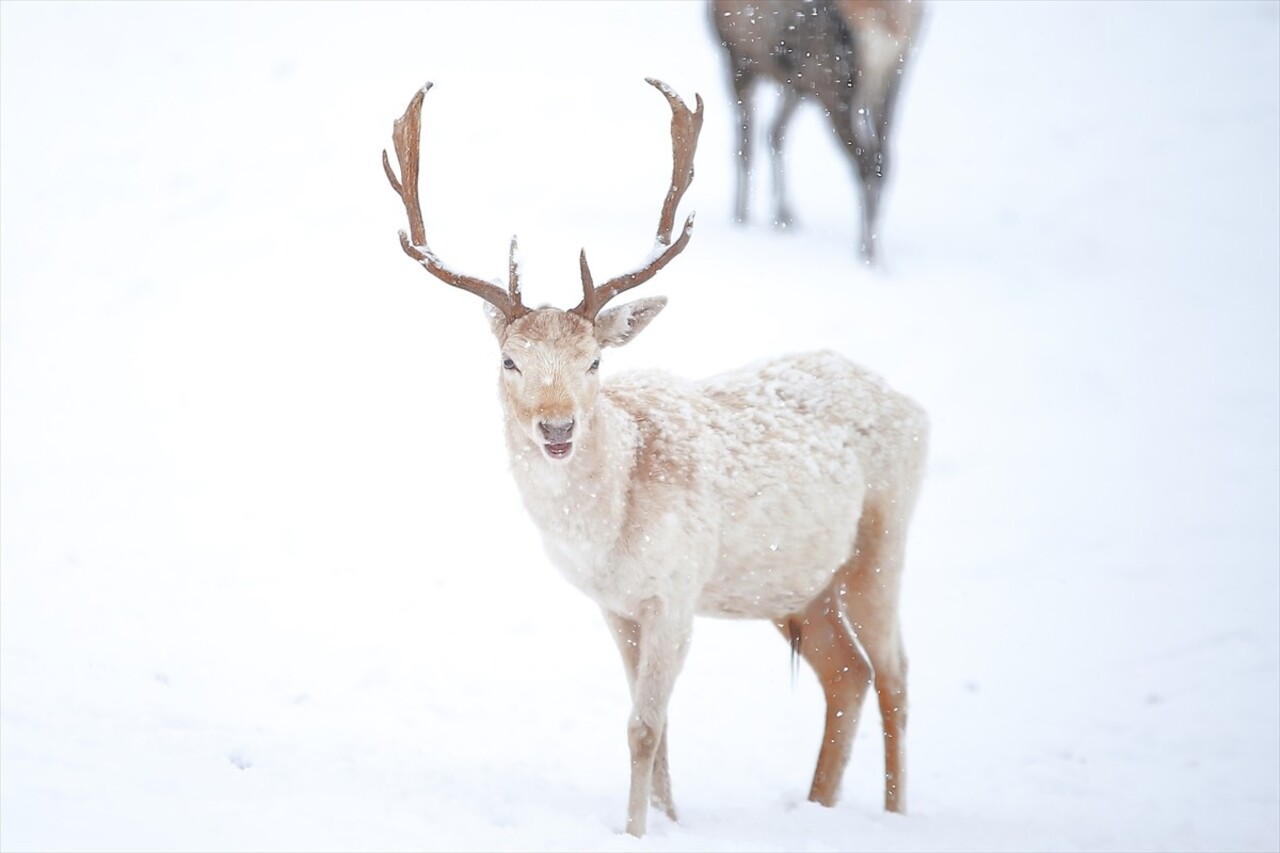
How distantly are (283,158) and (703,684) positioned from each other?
9.34 meters

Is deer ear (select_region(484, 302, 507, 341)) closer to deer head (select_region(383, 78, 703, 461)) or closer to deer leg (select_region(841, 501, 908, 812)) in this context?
deer head (select_region(383, 78, 703, 461))

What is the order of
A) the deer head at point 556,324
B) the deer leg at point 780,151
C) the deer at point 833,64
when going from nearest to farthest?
the deer head at point 556,324 < the deer at point 833,64 < the deer leg at point 780,151

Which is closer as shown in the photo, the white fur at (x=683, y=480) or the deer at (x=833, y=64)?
the white fur at (x=683, y=480)

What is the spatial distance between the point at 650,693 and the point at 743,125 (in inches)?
330

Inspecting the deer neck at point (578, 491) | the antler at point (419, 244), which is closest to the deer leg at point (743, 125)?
the antler at point (419, 244)

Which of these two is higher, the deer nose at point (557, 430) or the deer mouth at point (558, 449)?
the deer nose at point (557, 430)

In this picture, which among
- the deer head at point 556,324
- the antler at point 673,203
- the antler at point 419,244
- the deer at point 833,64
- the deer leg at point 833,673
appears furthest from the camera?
the deer at point 833,64

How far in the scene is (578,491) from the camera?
18.1ft

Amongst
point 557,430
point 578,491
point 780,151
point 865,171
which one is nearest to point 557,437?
point 557,430

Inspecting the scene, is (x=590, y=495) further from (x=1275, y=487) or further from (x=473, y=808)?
(x=1275, y=487)

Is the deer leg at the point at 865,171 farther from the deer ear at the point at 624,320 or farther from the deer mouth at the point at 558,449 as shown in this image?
the deer mouth at the point at 558,449

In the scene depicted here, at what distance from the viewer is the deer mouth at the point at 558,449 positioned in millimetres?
5141

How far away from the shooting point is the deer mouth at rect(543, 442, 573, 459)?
5.14 m

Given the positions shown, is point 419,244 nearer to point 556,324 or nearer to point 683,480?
point 556,324
